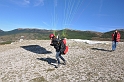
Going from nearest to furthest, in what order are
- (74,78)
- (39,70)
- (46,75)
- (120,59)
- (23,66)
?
(74,78) → (46,75) → (39,70) → (23,66) → (120,59)

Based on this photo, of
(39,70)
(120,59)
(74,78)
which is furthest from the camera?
(120,59)

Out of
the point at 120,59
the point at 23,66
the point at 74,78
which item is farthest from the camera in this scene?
the point at 120,59

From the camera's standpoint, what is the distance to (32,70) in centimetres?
1920

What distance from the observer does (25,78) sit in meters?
17.2

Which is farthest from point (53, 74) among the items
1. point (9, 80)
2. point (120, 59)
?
point (120, 59)

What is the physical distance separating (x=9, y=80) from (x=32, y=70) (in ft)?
9.72

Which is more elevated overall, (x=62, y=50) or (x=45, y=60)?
(x=62, y=50)

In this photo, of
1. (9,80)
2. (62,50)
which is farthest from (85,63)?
(9,80)

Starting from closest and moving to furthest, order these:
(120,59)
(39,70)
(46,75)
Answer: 1. (46,75)
2. (39,70)
3. (120,59)

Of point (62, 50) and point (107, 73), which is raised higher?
point (62, 50)

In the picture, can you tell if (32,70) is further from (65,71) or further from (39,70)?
(65,71)

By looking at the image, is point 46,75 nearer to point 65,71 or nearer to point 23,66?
point 65,71

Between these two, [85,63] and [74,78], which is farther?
[85,63]

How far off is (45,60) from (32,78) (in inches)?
239
